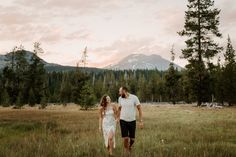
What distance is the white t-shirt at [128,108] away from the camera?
1520 centimetres

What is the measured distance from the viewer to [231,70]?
8262cm

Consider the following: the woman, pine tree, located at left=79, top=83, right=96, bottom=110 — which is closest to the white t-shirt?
the woman

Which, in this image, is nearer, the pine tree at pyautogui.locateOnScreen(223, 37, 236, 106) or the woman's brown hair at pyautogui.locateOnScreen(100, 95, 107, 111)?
the woman's brown hair at pyautogui.locateOnScreen(100, 95, 107, 111)

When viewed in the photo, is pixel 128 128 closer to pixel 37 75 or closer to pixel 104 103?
pixel 104 103

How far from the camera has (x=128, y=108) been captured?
15266mm

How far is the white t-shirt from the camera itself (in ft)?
49.9

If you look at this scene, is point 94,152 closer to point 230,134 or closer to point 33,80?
point 230,134

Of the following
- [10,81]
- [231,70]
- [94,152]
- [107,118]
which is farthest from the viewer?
[10,81]

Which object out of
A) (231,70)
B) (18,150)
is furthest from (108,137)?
(231,70)

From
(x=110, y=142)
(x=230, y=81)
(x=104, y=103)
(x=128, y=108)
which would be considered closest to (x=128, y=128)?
(x=128, y=108)

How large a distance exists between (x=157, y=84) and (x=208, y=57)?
9621cm

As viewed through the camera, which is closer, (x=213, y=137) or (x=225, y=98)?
(x=213, y=137)

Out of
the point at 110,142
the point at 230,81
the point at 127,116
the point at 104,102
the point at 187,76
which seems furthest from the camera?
the point at 230,81

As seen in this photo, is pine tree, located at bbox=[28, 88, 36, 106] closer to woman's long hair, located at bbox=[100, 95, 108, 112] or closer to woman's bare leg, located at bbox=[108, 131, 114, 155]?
woman's long hair, located at bbox=[100, 95, 108, 112]
